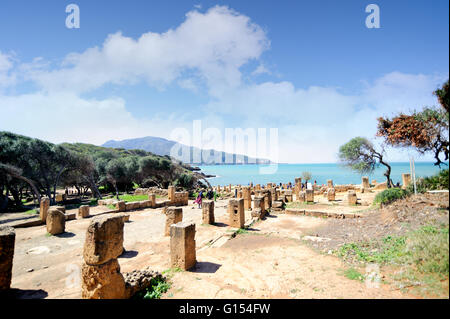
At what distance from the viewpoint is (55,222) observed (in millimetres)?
10953

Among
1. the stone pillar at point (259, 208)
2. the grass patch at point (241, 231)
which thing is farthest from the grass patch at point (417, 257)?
the stone pillar at point (259, 208)

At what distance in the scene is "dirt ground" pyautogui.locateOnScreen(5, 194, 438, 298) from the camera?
514cm

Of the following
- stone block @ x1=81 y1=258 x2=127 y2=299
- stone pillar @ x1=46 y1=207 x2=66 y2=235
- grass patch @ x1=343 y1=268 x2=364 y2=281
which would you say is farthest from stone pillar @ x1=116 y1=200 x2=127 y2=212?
grass patch @ x1=343 y1=268 x2=364 y2=281

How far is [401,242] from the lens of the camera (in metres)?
6.54

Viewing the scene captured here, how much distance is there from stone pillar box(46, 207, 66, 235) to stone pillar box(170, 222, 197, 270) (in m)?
8.35

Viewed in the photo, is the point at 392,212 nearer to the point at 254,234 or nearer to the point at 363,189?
the point at 254,234

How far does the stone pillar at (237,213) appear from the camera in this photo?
37.4ft

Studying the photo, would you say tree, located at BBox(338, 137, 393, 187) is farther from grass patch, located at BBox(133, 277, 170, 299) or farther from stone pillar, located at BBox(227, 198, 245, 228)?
grass patch, located at BBox(133, 277, 170, 299)

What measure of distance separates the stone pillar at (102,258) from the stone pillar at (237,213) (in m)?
7.39

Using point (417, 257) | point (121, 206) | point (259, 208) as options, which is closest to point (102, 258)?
point (417, 257)

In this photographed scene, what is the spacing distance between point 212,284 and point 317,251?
A: 4.44 m

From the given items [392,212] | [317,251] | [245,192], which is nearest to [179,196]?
[245,192]

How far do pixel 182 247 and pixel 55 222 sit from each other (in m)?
8.87

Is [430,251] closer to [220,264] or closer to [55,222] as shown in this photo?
[220,264]
